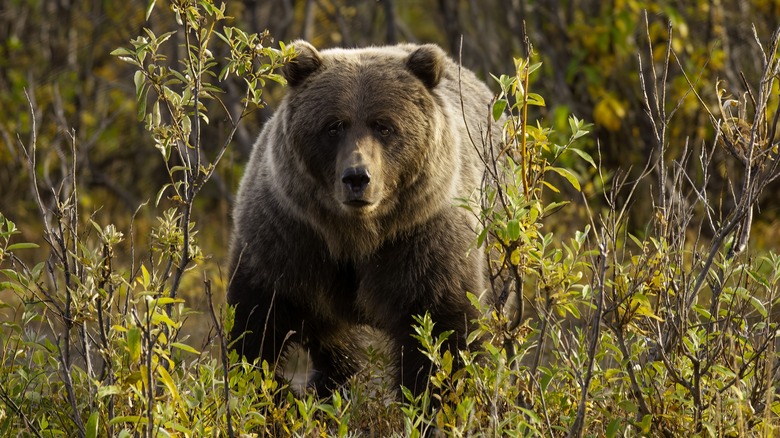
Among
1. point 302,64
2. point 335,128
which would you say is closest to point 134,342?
point 335,128

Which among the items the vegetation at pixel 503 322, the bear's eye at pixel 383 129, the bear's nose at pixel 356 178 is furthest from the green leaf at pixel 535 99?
the bear's eye at pixel 383 129

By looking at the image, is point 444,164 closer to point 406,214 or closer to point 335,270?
point 406,214

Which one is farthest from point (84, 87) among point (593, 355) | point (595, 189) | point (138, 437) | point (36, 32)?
point (593, 355)

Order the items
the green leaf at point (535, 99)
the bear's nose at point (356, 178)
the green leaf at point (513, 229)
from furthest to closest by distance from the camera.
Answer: the bear's nose at point (356, 178) < the green leaf at point (535, 99) < the green leaf at point (513, 229)

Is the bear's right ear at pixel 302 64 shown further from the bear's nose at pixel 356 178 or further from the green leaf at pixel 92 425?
the green leaf at pixel 92 425

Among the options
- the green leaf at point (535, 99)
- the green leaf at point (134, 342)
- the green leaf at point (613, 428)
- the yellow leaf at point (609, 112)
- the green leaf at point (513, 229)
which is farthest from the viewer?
the yellow leaf at point (609, 112)

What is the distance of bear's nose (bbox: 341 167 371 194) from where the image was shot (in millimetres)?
4074

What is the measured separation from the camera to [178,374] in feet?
12.1

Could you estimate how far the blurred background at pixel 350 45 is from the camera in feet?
27.6

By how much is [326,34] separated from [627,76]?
128 inches

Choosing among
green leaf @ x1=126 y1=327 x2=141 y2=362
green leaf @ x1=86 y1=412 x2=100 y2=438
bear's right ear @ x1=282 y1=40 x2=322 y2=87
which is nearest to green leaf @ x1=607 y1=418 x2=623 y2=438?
green leaf @ x1=126 y1=327 x2=141 y2=362

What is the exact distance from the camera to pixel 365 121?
4352 millimetres

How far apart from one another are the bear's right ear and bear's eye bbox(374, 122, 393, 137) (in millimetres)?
430

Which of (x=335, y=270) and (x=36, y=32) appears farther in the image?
(x=36, y=32)
